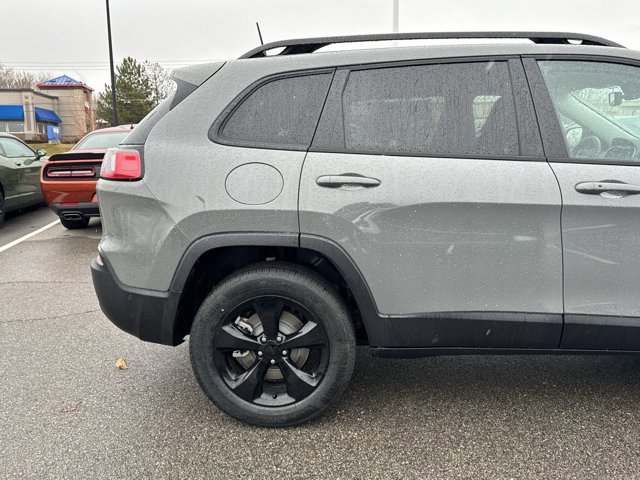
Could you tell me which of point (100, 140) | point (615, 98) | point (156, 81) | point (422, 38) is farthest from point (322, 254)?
point (156, 81)

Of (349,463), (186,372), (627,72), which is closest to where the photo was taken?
(349,463)

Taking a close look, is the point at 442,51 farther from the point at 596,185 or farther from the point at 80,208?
the point at 80,208

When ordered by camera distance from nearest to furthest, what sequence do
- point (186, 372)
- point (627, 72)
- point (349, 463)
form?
point (349, 463) < point (627, 72) < point (186, 372)

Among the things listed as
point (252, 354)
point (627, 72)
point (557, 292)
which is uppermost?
point (627, 72)

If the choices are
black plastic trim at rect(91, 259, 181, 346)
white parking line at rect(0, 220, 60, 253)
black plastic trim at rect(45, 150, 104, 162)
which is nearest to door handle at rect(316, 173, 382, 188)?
black plastic trim at rect(91, 259, 181, 346)

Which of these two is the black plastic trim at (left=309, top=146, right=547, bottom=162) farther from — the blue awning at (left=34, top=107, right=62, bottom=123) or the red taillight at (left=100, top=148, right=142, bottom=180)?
the blue awning at (left=34, top=107, right=62, bottom=123)

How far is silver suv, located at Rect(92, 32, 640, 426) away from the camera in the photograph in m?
2.35

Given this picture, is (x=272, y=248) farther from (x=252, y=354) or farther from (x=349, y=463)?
(x=349, y=463)

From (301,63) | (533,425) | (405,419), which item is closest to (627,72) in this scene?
(301,63)

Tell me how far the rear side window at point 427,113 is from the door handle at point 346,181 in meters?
0.14

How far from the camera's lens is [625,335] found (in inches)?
94.4

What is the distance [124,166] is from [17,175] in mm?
7268

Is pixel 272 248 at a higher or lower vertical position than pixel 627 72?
lower

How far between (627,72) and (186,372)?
2.89m
